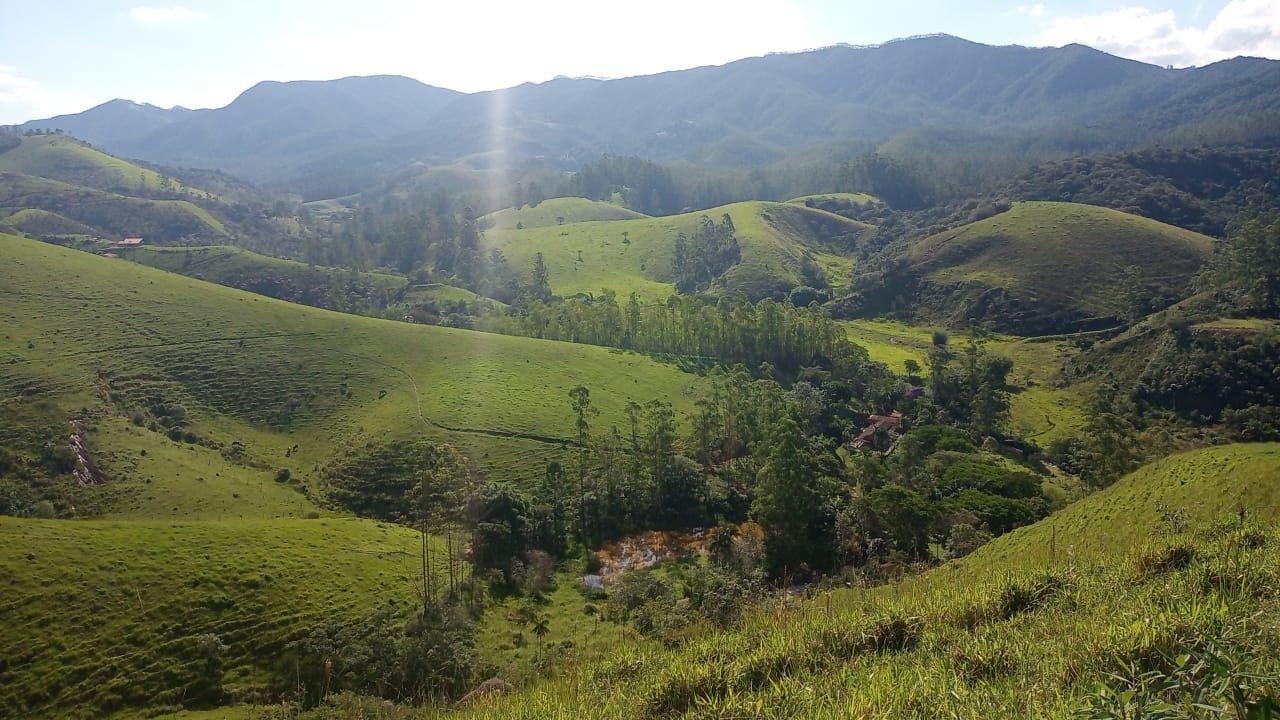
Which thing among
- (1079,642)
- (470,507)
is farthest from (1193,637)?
(470,507)

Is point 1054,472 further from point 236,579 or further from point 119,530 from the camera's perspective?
point 119,530

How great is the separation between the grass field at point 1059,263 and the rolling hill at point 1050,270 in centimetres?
22

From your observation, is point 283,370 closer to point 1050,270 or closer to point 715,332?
point 715,332

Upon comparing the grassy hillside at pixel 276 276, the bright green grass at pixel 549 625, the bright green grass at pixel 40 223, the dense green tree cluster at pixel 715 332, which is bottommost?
the bright green grass at pixel 549 625

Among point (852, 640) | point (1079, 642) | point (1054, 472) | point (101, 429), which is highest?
point (1079, 642)

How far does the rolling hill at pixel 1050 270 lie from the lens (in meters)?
133

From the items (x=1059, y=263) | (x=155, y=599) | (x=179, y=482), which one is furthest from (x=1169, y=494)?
(x=1059, y=263)

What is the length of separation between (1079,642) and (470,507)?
4905 centimetres

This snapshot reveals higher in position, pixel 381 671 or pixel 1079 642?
pixel 1079 642

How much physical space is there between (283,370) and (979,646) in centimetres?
8773

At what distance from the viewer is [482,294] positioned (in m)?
168

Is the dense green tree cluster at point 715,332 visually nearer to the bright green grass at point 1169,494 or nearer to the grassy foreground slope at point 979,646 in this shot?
the bright green grass at point 1169,494

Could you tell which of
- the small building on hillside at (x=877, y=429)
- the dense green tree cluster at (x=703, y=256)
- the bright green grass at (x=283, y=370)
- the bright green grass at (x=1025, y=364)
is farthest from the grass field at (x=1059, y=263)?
the bright green grass at (x=283, y=370)

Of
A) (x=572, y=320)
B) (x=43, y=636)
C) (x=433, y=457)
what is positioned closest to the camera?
(x=43, y=636)
